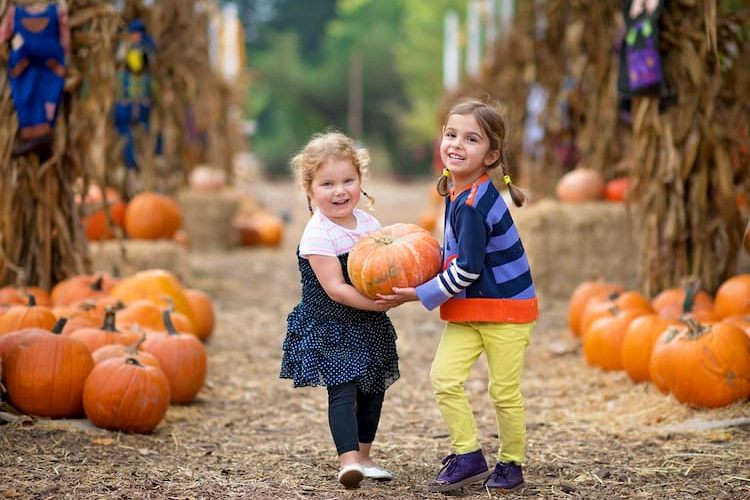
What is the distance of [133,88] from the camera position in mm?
9039

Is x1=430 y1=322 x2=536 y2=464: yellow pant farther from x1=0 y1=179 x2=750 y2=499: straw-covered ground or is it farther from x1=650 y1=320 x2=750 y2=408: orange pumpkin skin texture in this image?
x1=650 y1=320 x2=750 y2=408: orange pumpkin skin texture

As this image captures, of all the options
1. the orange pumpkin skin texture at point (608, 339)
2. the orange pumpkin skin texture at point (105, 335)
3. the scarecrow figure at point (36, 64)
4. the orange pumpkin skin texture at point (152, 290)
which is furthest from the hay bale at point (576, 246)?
the orange pumpkin skin texture at point (105, 335)

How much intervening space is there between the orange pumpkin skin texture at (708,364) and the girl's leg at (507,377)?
1.33m

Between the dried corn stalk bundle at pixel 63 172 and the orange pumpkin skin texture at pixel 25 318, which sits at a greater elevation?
the dried corn stalk bundle at pixel 63 172

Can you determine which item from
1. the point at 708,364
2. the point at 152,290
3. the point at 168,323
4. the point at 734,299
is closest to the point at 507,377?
the point at 708,364

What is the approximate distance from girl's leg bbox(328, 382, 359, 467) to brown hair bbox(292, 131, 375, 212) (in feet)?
2.27

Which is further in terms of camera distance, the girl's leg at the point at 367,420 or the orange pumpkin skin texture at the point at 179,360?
the orange pumpkin skin texture at the point at 179,360

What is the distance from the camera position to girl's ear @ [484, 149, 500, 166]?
3.57 meters

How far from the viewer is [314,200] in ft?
12.2

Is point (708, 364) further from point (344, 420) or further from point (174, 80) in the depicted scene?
point (174, 80)

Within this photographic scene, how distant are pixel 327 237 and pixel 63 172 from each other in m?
3.25

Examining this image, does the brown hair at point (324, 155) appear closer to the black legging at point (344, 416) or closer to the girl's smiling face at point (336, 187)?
the girl's smiling face at point (336, 187)

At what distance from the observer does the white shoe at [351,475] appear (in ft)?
11.3

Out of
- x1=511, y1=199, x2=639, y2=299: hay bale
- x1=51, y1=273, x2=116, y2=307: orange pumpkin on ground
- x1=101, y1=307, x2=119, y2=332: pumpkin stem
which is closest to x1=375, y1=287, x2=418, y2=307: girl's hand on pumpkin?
x1=101, y1=307, x2=119, y2=332: pumpkin stem
